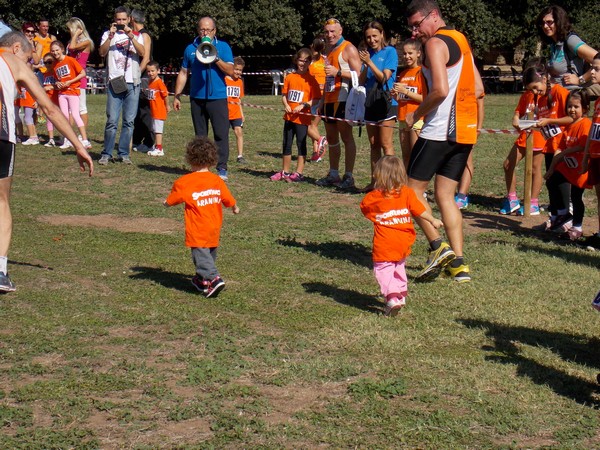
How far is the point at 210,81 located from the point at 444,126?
5365 millimetres

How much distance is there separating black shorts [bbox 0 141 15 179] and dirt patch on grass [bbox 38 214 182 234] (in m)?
2.59

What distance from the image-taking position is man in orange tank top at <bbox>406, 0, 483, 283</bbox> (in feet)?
23.7

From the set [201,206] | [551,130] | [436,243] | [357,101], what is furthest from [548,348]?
[357,101]

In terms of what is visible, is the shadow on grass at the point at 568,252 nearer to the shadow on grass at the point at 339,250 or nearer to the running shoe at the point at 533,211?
the running shoe at the point at 533,211

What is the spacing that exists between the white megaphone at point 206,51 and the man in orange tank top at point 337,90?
153 centimetres

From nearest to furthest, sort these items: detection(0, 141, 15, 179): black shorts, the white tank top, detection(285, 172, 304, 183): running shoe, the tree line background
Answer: the white tank top < detection(0, 141, 15, 179): black shorts < detection(285, 172, 304, 183): running shoe < the tree line background

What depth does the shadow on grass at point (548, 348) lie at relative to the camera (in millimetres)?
5215

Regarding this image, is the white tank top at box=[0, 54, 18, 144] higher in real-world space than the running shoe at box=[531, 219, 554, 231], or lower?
higher

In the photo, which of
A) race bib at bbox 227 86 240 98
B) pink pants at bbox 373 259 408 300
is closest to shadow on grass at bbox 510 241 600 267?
pink pants at bbox 373 259 408 300

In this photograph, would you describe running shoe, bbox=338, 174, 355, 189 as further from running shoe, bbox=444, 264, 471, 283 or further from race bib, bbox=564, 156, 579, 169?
running shoe, bbox=444, 264, 471, 283

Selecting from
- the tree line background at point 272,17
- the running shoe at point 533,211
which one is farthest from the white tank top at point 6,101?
the tree line background at point 272,17

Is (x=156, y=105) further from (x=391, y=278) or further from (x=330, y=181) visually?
(x=391, y=278)

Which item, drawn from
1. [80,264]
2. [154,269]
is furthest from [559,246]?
[80,264]

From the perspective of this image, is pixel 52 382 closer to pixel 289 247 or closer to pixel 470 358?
pixel 470 358
